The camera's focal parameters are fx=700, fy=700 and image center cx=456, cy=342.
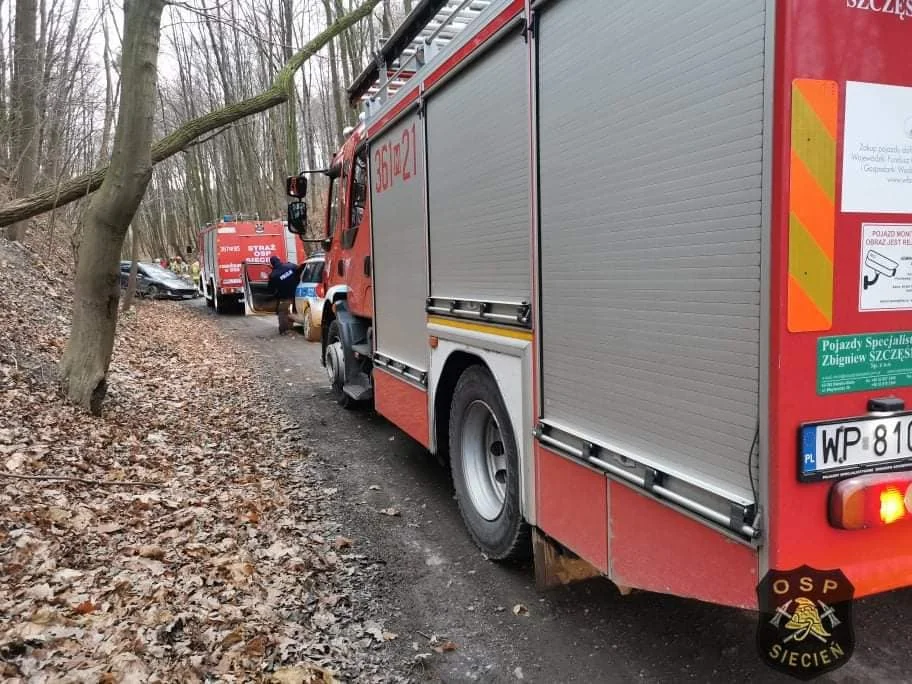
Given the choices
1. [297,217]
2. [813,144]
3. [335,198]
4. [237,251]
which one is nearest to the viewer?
[813,144]

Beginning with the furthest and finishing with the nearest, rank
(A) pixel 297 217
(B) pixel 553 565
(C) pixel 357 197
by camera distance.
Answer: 1. (A) pixel 297 217
2. (C) pixel 357 197
3. (B) pixel 553 565

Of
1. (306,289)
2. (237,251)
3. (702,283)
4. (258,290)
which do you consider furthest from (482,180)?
(237,251)

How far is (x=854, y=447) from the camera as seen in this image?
2.10 m

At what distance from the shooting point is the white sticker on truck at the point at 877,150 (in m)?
2.03

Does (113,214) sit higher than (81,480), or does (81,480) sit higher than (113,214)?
(113,214)

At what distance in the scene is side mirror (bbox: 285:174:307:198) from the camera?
7.53 metres

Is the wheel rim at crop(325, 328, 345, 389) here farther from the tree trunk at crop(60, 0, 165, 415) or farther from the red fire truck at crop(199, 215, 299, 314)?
the red fire truck at crop(199, 215, 299, 314)

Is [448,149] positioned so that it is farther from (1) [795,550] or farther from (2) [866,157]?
(1) [795,550]

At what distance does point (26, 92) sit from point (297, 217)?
34.1 feet

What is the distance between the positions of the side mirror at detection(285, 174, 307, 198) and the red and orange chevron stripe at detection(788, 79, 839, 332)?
6.24m

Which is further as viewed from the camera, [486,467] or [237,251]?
[237,251]

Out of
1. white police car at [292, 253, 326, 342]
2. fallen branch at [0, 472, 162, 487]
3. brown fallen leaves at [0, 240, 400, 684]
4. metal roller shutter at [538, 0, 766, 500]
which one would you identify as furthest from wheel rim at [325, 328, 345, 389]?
white police car at [292, 253, 326, 342]

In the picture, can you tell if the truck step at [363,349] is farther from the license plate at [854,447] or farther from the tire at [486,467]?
the license plate at [854,447]

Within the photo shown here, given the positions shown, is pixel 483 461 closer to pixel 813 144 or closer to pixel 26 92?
pixel 813 144
